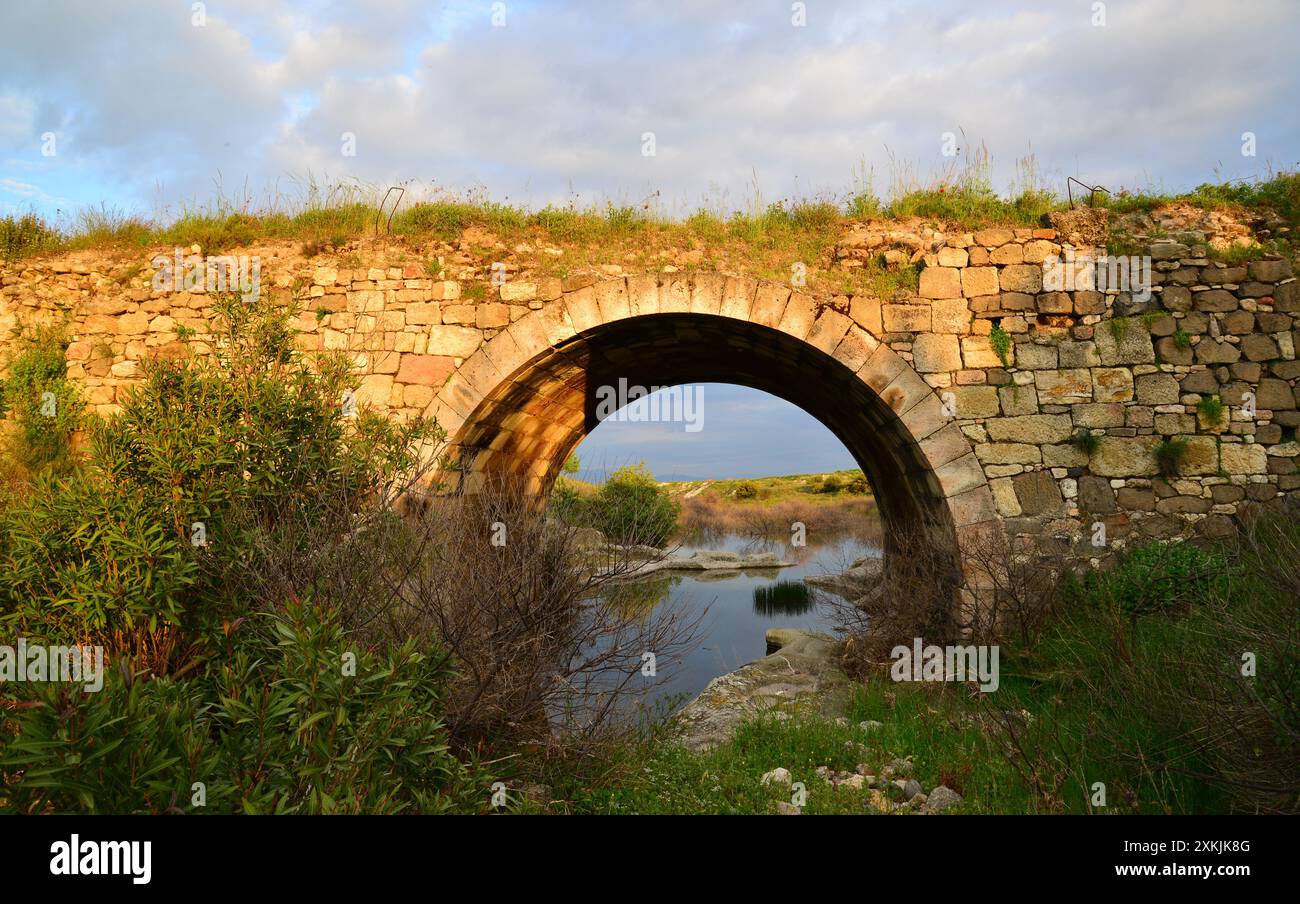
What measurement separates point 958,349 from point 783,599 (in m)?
10.9

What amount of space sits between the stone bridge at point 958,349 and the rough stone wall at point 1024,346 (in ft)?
0.06

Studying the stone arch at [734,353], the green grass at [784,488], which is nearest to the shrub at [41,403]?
the stone arch at [734,353]

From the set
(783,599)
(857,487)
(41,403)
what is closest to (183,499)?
(41,403)

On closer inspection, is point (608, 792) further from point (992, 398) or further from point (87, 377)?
point (87, 377)

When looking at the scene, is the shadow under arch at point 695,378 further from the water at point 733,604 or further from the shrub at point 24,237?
the shrub at point 24,237

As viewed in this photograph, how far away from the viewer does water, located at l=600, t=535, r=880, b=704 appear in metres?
6.78

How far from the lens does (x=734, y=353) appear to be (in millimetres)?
8273

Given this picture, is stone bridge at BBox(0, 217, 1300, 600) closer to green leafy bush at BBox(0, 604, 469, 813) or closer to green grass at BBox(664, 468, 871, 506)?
green leafy bush at BBox(0, 604, 469, 813)

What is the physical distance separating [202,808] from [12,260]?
8336 millimetres

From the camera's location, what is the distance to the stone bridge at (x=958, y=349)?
260 inches

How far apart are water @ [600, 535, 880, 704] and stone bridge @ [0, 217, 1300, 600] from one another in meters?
2.09

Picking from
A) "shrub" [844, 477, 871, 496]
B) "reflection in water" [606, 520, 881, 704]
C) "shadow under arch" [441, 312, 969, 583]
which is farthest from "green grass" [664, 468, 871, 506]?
"shadow under arch" [441, 312, 969, 583]

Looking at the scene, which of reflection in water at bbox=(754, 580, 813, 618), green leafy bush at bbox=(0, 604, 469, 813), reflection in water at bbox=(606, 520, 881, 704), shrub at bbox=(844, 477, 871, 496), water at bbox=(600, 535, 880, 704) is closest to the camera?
green leafy bush at bbox=(0, 604, 469, 813)

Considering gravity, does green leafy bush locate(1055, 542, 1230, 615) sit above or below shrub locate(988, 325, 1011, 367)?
below
